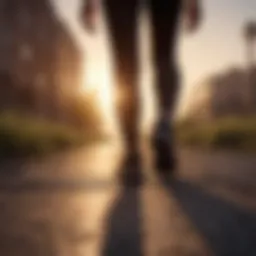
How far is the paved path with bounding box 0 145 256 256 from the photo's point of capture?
57cm

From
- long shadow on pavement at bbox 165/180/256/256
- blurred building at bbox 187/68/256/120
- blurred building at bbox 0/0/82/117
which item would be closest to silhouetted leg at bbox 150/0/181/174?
long shadow on pavement at bbox 165/180/256/256

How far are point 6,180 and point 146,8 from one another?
0.43 m

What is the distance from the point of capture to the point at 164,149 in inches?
45.2

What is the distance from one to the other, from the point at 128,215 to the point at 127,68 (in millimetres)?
456

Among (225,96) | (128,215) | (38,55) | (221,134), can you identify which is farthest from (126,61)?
(38,55)

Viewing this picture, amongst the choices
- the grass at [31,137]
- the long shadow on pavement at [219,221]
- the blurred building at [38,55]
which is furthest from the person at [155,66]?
the blurred building at [38,55]

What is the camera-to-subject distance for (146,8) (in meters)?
1.16

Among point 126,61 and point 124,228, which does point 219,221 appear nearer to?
point 124,228

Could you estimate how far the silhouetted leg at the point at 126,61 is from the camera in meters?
1.11

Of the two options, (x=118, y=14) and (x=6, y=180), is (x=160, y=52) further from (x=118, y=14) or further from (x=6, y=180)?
(x=6, y=180)

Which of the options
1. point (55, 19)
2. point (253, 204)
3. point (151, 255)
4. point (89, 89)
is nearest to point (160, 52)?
point (253, 204)

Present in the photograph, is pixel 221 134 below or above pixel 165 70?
below

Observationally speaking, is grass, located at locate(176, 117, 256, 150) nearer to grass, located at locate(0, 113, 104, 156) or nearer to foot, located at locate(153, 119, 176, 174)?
grass, located at locate(0, 113, 104, 156)

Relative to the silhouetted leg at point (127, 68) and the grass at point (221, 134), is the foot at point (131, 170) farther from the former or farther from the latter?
the grass at point (221, 134)
